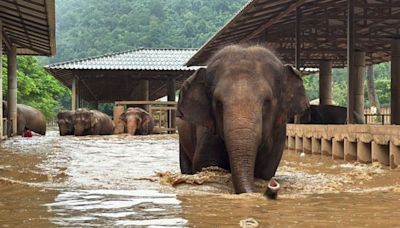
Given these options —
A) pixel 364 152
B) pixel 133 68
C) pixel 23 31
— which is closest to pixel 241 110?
pixel 364 152

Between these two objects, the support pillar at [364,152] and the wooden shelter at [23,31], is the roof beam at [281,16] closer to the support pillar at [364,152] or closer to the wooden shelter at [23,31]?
the wooden shelter at [23,31]

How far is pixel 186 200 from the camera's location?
5.23 meters

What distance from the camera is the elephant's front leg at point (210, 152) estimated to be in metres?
6.83

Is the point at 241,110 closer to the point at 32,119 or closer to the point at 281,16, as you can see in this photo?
the point at 281,16

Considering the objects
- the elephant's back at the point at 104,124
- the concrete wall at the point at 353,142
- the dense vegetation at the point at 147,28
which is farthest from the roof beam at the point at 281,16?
the dense vegetation at the point at 147,28

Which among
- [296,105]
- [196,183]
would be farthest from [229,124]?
[296,105]

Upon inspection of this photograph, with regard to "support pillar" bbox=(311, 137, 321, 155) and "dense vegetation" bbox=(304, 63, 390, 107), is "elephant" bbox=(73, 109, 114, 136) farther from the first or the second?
"dense vegetation" bbox=(304, 63, 390, 107)

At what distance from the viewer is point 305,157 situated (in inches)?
484

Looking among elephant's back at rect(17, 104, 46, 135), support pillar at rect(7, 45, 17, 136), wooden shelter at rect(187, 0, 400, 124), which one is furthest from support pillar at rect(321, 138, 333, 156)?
elephant's back at rect(17, 104, 46, 135)

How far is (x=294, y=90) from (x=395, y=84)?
1990 cm

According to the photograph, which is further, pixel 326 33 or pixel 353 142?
pixel 326 33

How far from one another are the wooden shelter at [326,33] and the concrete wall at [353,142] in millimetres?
2053

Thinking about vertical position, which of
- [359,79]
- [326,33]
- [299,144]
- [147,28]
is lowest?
[299,144]

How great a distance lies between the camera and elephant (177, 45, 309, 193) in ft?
19.1
